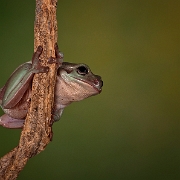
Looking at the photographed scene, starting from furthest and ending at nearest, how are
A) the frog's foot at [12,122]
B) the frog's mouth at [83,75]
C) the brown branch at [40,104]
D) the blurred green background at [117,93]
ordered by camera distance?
the blurred green background at [117,93] → the frog's foot at [12,122] → the frog's mouth at [83,75] → the brown branch at [40,104]

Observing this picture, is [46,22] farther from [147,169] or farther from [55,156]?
[147,169]

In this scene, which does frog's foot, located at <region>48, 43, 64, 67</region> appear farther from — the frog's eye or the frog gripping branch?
the frog's eye

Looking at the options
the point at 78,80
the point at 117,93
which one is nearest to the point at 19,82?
the point at 78,80

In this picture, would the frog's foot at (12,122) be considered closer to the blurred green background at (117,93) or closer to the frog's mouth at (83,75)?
the frog's mouth at (83,75)

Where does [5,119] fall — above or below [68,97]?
below

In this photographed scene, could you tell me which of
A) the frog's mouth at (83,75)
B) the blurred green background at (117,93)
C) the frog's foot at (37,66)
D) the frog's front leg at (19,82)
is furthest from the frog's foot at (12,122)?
the blurred green background at (117,93)

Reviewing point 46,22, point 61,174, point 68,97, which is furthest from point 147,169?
point 46,22

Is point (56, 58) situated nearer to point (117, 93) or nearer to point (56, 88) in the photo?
point (56, 88)
